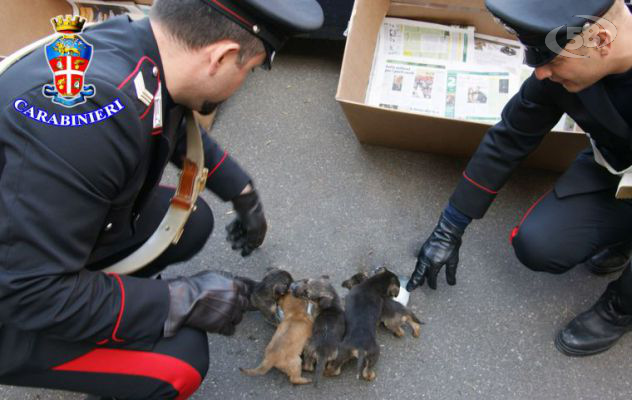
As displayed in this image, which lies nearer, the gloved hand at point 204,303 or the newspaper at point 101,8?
the gloved hand at point 204,303

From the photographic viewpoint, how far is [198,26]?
1176mm

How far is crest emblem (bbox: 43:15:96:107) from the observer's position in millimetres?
1086

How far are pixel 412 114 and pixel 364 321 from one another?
0.95 meters

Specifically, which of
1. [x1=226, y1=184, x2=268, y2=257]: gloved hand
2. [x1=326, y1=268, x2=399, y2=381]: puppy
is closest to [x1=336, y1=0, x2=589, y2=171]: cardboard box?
[x1=226, y1=184, x2=268, y2=257]: gloved hand

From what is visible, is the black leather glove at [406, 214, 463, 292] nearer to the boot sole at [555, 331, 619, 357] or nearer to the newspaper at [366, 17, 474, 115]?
the boot sole at [555, 331, 619, 357]

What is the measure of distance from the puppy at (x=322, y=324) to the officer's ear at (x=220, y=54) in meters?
1.06

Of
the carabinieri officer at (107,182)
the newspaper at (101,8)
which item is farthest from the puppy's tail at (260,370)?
the newspaper at (101,8)

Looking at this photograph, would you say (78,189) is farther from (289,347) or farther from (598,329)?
(598,329)

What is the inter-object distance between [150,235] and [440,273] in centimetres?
129

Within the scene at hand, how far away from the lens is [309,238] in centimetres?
246

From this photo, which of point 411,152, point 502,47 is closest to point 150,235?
point 411,152

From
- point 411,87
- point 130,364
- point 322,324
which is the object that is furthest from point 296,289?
point 411,87

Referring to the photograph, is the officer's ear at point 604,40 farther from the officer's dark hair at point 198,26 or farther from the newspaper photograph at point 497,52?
the newspaper photograph at point 497,52

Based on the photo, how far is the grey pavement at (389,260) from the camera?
6.55 ft
